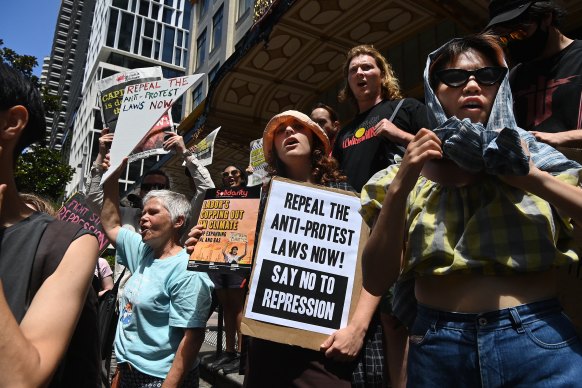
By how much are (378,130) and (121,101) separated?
2.91 m

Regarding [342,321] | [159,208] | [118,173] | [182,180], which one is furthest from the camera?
[182,180]

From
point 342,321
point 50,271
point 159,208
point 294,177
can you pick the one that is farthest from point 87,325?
point 159,208

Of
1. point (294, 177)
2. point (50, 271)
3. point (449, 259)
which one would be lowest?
point (50, 271)

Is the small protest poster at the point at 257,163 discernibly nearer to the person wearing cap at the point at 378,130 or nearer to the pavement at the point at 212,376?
the pavement at the point at 212,376

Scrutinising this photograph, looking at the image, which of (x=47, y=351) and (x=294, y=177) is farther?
(x=294, y=177)

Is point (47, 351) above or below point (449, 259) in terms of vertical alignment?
below

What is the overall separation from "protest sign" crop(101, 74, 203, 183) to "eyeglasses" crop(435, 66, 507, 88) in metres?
2.69

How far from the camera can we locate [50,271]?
1.22 meters

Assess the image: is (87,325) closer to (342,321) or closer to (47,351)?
(47,351)

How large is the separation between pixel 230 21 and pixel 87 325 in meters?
17.5

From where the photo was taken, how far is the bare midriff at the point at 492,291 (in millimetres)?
1234

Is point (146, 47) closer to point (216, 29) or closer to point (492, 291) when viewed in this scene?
point (216, 29)

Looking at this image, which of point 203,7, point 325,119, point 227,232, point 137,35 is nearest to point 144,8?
point 137,35

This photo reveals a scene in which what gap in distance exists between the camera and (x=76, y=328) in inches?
53.7
